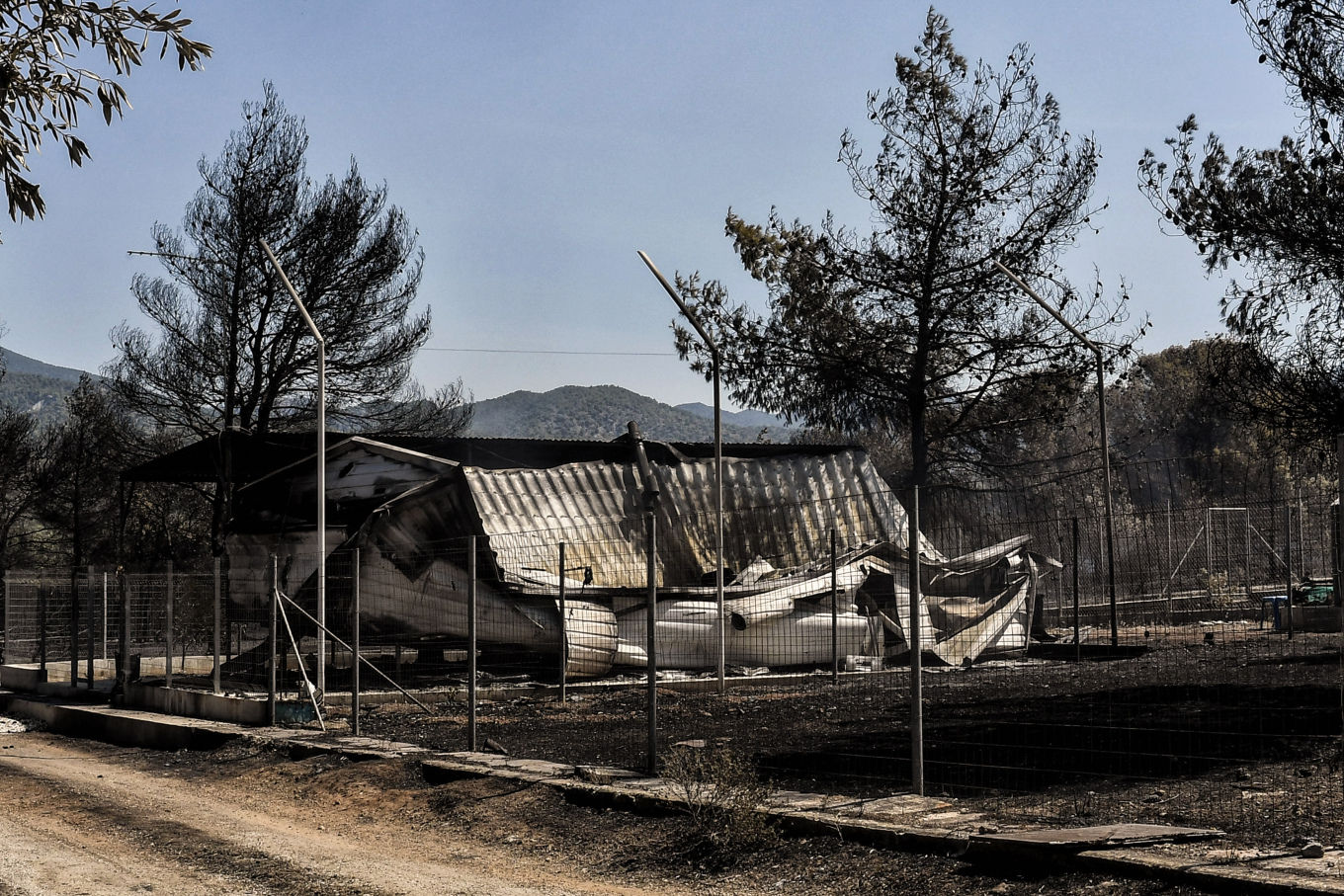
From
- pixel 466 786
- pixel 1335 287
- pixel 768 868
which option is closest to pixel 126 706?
pixel 466 786

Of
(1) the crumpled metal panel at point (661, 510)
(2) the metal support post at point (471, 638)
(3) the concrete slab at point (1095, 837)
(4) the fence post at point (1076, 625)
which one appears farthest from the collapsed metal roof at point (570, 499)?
(3) the concrete slab at point (1095, 837)

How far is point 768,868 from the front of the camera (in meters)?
8.19

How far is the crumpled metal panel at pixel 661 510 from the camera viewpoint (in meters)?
22.2

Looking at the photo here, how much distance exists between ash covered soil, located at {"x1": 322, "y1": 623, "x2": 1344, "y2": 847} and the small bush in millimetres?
918

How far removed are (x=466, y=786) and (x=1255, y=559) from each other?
665cm

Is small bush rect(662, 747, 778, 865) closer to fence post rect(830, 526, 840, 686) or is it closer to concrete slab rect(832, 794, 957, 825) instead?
concrete slab rect(832, 794, 957, 825)

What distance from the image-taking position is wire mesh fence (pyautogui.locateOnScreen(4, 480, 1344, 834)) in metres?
8.04

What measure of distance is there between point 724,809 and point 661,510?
60.8 ft

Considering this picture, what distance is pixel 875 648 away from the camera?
12.7 meters

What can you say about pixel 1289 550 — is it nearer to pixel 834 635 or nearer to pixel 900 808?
pixel 900 808

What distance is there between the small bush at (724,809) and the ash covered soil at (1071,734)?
36.1 inches

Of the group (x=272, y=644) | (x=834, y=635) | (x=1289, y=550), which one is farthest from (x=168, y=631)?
(x=1289, y=550)

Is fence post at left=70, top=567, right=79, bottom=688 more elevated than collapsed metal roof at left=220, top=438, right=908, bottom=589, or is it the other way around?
collapsed metal roof at left=220, top=438, right=908, bottom=589

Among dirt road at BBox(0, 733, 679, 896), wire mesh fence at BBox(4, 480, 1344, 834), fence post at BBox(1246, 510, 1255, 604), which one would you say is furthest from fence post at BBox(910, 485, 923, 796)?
dirt road at BBox(0, 733, 679, 896)
